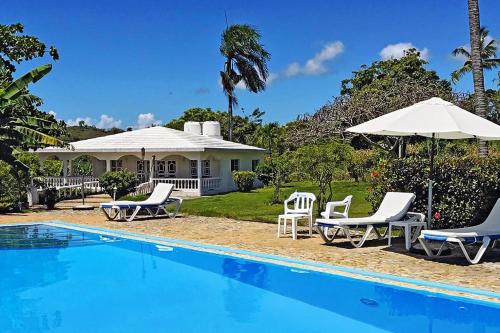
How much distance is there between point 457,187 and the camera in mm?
12688

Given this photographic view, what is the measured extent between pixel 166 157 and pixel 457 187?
74.8 ft

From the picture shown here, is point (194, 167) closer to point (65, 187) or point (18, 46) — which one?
point (65, 187)

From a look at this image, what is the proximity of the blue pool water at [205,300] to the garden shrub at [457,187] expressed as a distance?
14.8 feet

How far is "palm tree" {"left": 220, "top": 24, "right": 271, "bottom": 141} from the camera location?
139ft

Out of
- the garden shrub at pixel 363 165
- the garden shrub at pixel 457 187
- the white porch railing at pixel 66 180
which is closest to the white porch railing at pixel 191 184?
the white porch railing at pixel 66 180

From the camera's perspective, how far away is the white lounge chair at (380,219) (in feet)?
38.6

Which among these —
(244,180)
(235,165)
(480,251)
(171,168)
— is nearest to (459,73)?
(235,165)

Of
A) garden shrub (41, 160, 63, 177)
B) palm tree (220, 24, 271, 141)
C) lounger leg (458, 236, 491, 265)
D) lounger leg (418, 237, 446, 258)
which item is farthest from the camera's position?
palm tree (220, 24, 271, 141)

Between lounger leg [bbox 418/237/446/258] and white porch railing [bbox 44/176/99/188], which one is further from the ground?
white porch railing [bbox 44/176/99/188]

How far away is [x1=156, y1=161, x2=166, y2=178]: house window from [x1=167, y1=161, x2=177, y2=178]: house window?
0.86 feet

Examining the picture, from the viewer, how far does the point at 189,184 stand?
3095 cm

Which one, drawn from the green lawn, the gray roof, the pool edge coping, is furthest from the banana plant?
the gray roof

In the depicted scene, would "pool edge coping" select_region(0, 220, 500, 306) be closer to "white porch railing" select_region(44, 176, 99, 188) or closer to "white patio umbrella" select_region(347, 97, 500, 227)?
"white patio umbrella" select_region(347, 97, 500, 227)

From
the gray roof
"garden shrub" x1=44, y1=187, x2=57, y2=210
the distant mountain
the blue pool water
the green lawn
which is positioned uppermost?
the distant mountain
